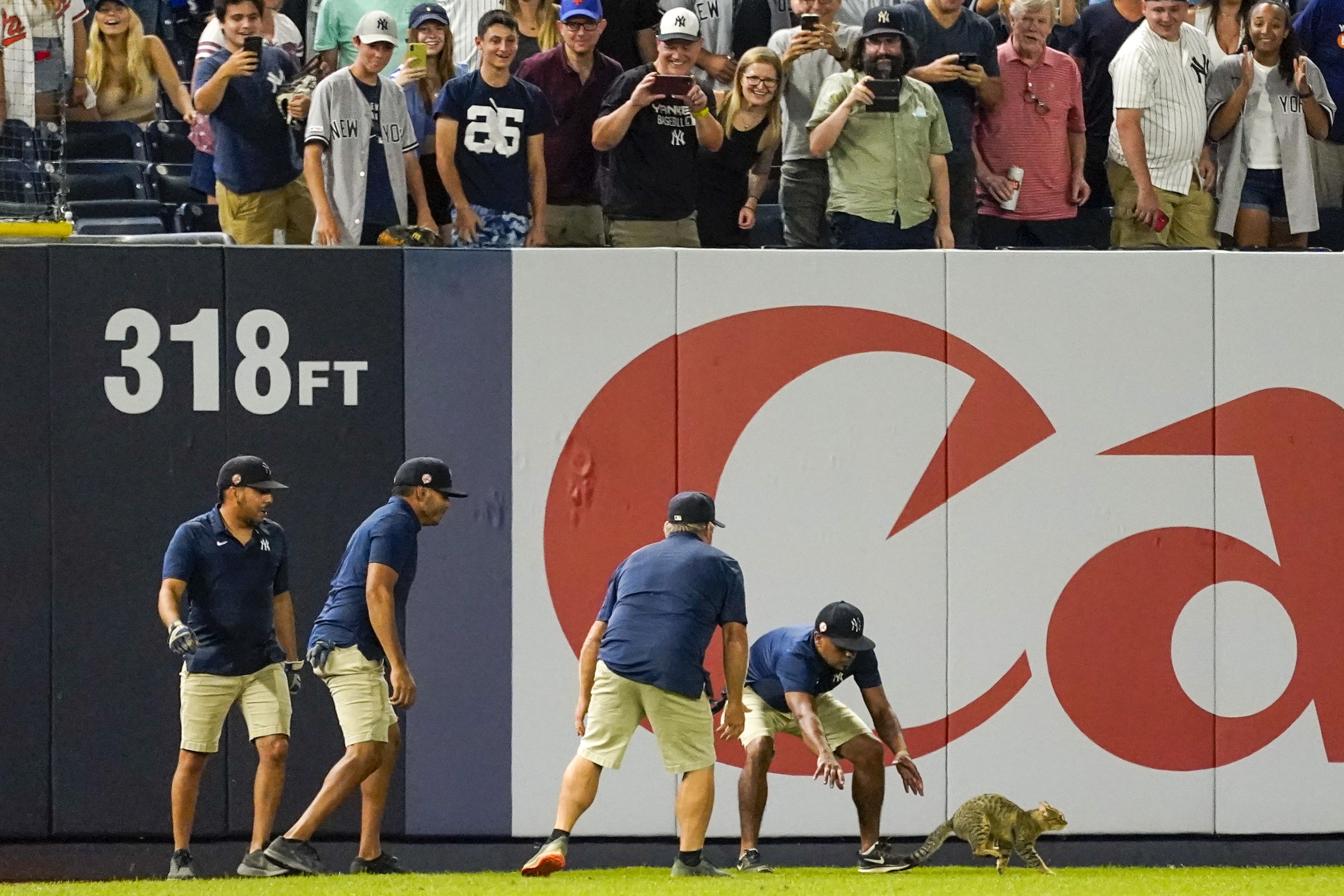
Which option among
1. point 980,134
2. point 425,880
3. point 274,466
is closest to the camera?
point 425,880

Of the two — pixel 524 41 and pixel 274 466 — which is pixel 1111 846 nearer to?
pixel 274 466

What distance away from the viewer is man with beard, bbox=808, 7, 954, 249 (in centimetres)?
923

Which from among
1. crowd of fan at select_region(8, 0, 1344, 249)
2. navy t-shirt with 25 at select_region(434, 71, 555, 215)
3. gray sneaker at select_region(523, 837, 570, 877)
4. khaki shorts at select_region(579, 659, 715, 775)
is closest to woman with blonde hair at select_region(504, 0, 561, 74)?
crowd of fan at select_region(8, 0, 1344, 249)

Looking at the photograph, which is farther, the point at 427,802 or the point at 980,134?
the point at 980,134

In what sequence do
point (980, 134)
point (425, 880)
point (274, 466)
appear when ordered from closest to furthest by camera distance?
point (425, 880), point (274, 466), point (980, 134)

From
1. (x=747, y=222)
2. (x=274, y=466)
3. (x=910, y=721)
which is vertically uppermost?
(x=747, y=222)

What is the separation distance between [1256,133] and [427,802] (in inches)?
225

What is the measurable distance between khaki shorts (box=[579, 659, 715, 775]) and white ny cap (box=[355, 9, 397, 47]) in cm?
356

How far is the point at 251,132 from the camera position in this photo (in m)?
9.32

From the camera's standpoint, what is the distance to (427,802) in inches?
354

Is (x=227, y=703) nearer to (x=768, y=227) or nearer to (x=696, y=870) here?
(x=696, y=870)

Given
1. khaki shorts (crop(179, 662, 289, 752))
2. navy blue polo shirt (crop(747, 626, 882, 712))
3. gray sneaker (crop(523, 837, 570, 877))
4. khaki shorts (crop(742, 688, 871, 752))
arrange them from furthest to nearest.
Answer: khaki shorts (crop(742, 688, 871, 752)), navy blue polo shirt (crop(747, 626, 882, 712)), khaki shorts (crop(179, 662, 289, 752)), gray sneaker (crop(523, 837, 570, 877))

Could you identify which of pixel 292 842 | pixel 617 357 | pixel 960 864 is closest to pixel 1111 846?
pixel 960 864

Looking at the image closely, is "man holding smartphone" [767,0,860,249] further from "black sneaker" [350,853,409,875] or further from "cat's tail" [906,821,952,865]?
"black sneaker" [350,853,409,875]
